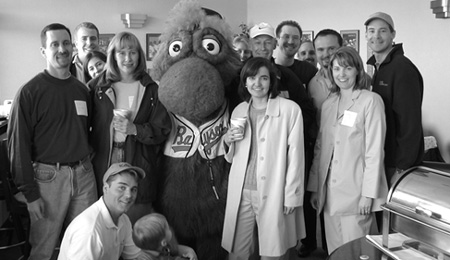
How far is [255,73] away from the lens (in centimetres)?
239

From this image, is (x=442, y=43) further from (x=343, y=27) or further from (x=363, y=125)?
(x=363, y=125)

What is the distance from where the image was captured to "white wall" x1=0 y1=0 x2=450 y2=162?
14.2ft

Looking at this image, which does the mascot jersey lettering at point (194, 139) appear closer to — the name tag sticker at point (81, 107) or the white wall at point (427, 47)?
the name tag sticker at point (81, 107)

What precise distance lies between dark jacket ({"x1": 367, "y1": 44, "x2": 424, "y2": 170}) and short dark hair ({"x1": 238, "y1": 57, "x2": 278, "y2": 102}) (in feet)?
2.01

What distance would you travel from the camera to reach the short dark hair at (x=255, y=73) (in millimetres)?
2406

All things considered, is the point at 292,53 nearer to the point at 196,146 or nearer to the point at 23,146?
the point at 196,146

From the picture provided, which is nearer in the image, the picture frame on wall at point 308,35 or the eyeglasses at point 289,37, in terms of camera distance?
the eyeglasses at point 289,37

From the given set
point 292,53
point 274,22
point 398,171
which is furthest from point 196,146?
point 274,22

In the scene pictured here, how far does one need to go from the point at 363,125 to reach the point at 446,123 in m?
2.36

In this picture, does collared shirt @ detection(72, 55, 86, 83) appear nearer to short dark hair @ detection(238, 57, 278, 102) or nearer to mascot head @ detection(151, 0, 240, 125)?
mascot head @ detection(151, 0, 240, 125)

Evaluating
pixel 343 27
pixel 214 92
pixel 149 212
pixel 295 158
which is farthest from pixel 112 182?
pixel 343 27

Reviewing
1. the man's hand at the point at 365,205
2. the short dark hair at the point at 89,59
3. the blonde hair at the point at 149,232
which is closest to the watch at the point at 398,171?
the man's hand at the point at 365,205

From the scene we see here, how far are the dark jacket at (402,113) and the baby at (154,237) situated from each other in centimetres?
126

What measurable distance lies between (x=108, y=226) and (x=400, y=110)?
63.0 inches
